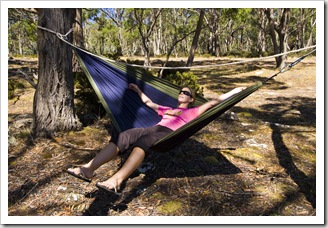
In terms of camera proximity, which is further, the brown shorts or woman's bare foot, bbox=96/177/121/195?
the brown shorts

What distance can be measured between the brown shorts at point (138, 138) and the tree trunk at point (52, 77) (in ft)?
4.43

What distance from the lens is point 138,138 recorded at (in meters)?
2.37

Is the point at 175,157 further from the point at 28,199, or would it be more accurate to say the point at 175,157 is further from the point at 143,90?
the point at 28,199

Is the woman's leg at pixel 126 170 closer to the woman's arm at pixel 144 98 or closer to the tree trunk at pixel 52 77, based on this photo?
the woman's arm at pixel 144 98

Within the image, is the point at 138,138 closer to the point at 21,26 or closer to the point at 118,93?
the point at 118,93

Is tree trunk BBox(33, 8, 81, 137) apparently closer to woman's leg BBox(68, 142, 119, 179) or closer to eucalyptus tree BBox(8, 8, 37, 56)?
eucalyptus tree BBox(8, 8, 37, 56)

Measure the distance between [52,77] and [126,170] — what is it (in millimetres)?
1784

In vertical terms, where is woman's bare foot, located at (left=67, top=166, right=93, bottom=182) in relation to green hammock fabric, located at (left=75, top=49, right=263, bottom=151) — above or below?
below

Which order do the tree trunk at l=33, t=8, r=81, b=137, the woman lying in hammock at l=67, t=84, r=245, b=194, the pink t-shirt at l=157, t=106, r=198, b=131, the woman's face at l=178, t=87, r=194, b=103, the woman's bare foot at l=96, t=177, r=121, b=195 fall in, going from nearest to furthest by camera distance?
the woman's bare foot at l=96, t=177, r=121, b=195, the woman lying in hammock at l=67, t=84, r=245, b=194, the pink t-shirt at l=157, t=106, r=198, b=131, the woman's face at l=178, t=87, r=194, b=103, the tree trunk at l=33, t=8, r=81, b=137

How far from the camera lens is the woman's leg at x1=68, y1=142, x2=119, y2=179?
206cm

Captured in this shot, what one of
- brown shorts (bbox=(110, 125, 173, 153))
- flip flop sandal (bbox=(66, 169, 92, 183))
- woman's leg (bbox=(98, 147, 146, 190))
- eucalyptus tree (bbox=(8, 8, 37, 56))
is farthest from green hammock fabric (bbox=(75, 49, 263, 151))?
eucalyptus tree (bbox=(8, 8, 37, 56))

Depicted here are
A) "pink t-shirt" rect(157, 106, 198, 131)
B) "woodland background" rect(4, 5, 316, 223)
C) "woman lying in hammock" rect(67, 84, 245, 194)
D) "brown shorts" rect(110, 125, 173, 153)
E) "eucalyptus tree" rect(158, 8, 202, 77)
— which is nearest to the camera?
"woman lying in hammock" rect(67, 84, 245, 194)
